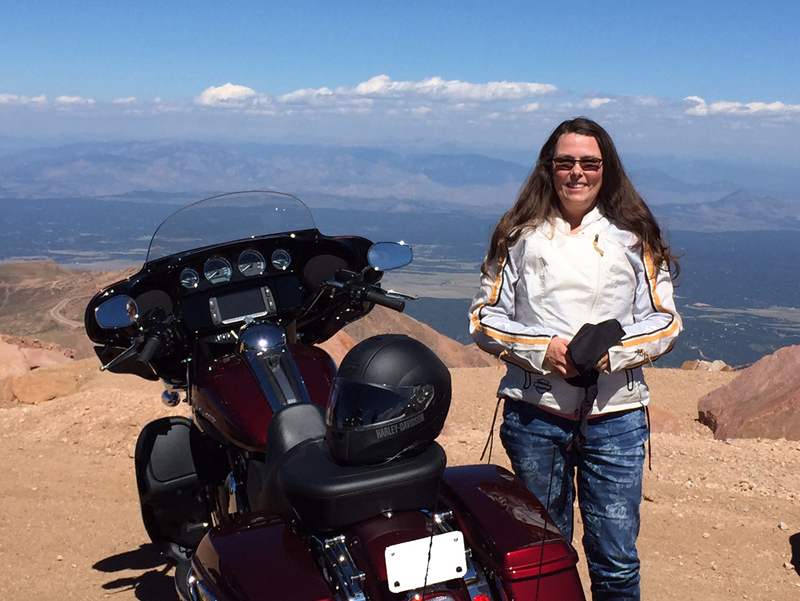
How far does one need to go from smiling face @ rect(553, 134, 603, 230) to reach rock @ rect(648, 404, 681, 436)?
215 inches

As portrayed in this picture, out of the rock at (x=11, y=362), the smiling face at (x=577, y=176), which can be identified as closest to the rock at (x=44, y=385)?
the rock at (x=11, y=362)

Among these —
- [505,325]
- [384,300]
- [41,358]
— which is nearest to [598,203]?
[505,325]

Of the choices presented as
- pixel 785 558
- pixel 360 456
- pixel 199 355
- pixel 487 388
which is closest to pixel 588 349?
pixel 360 456

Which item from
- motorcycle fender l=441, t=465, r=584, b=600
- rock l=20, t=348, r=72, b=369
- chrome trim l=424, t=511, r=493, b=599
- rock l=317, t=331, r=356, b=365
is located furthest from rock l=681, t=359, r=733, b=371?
chrome trim l=424, t=511, r=493, b=599

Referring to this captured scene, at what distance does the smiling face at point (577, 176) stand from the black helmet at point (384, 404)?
1.02 meters

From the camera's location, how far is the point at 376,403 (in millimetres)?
2158

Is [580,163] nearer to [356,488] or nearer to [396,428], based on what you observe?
[396,428]

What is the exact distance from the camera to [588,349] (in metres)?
2.64

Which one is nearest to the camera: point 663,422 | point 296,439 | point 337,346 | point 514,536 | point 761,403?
point 514,536

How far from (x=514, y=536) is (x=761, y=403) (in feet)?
22.7

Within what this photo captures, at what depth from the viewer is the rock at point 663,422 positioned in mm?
7945

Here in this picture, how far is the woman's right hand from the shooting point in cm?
271

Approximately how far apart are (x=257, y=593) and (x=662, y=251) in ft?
5.96

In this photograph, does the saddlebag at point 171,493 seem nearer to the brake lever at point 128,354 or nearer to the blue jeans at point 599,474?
the brake lever at point 128,354
